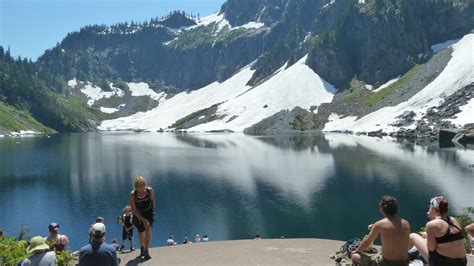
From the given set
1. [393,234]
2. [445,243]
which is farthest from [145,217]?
[445,243]

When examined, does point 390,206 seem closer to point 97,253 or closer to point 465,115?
Result: point 97,253

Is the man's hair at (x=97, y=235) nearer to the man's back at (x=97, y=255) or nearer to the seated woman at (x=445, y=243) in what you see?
the man's back at (x=97, y=255)

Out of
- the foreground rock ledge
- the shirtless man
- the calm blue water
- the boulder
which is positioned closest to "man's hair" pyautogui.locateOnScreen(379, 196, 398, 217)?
the shirtless man

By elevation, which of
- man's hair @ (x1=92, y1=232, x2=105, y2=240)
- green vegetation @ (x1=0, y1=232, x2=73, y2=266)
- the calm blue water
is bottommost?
the calm blue water

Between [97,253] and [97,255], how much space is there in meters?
0.05

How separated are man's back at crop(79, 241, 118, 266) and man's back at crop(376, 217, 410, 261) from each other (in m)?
6.78

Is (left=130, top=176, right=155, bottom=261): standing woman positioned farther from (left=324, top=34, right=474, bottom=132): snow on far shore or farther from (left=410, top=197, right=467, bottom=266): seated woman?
(left=324, top=34, right=474, bottom=132): snow on far shore

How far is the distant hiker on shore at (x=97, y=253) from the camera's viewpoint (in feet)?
35.0

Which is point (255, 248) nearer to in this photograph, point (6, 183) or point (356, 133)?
point (6, 183)

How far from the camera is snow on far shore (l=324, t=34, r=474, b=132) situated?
159000 mm

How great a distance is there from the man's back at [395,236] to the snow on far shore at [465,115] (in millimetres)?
135486

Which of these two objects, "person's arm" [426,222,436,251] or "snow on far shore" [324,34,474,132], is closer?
"person's arm" [426,222,436,251]

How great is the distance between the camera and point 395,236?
1123 centimetres

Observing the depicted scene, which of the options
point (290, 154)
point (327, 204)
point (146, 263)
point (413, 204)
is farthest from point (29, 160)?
point (146, 263)
